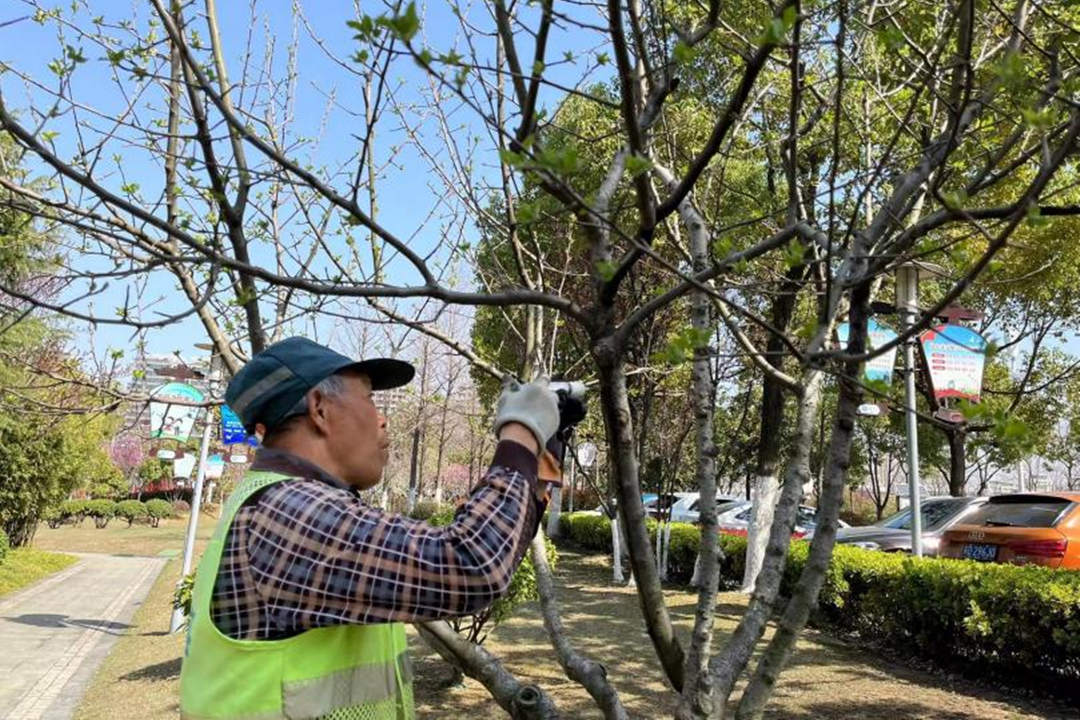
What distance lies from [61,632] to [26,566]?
6.46m

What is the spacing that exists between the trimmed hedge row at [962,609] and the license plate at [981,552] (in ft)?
2.02

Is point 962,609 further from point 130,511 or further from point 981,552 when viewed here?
point 130,511

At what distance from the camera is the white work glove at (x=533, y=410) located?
1673 mm

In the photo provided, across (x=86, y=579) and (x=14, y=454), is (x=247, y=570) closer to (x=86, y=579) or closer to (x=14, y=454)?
(x=86, y=579)

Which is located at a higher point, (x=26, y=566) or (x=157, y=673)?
(x=26, y=566)

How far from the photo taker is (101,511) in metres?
30.6

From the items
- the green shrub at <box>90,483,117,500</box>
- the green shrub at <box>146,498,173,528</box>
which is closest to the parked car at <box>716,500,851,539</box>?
the green shrub at <box>146,498,173,528</box>

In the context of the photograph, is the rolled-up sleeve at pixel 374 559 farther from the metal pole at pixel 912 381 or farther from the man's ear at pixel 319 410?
the metal pole at pixel 912 381

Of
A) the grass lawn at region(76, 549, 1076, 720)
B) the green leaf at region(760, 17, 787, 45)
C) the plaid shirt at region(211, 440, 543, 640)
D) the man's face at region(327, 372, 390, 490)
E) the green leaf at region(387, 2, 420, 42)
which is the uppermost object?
the green leaf at region(760, 17, 787, 45)

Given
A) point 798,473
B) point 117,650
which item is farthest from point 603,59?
point 117,650

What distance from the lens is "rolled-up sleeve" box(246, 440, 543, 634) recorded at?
147 centimetres

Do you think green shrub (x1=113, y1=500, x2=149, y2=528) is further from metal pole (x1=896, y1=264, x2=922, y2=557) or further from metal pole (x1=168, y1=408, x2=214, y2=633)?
metal pole (x1=896, y1=264, x2=922, y2=557)

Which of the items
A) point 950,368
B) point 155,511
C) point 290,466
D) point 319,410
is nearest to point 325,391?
point 319,410

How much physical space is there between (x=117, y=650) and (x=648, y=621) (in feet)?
28.4
